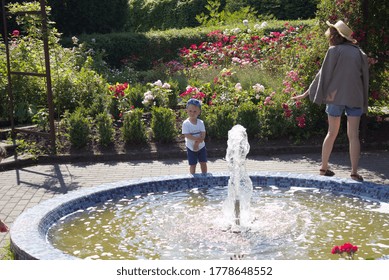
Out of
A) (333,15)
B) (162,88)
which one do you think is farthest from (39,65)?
(333,15)

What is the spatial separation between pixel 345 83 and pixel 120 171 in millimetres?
3062

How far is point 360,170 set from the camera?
334 inches

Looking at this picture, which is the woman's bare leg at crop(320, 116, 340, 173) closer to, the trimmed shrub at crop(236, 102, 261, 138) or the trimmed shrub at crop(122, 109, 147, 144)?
the trimmed shrub at crop(236, 102, 261, 138)

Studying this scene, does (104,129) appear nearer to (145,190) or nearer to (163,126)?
(163,126)

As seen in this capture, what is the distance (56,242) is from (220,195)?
1947 mm

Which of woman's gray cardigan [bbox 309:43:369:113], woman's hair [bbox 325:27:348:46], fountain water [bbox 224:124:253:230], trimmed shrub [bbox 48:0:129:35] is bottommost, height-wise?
fountain water [bbox 224:124:253:230]

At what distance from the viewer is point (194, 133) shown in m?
7.57

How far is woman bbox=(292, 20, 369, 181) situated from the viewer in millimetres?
7410

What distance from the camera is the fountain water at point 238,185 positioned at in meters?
6.00

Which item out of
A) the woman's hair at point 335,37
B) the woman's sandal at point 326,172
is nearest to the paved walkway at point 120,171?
the woman's sandal at point 326,172

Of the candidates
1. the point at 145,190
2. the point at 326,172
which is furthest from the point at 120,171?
the point at 326,172

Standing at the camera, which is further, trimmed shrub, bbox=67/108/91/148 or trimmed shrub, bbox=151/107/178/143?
trimmed shrub, bbox=151/107/178/143

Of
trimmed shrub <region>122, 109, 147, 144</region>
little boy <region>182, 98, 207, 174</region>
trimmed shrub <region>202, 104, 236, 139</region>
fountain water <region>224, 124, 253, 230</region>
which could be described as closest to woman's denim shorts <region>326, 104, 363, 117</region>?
fountain water <region>224, 124, 253, 230</region>

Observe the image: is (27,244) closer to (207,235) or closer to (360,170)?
(207,235)
